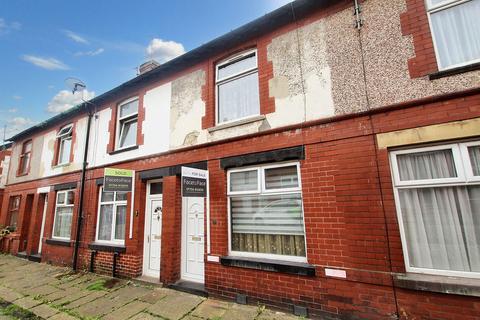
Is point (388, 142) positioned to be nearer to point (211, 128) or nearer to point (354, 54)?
point (354, 54)

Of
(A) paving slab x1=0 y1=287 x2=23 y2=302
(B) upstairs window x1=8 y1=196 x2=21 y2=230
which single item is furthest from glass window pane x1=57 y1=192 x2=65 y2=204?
(B) upstairs window x1=8 y1=196 x2=21 y2=230

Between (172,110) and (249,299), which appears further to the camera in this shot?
(172,110)

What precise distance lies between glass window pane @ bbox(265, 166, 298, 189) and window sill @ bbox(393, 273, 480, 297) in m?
2.14

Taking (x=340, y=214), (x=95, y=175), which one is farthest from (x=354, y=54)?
(x=95, y=175)

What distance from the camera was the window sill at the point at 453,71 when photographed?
338 centimetres

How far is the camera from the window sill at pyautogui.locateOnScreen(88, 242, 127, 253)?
6703 mm

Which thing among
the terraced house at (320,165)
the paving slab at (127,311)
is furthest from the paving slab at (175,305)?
the terraced house at (320,165)

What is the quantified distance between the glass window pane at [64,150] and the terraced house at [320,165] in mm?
3976

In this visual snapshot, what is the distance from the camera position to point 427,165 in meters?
3.61

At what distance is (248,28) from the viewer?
5438 millimetres

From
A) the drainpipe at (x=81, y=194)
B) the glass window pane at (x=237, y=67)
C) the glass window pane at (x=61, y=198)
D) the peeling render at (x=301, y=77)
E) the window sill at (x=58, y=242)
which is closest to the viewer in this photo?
the peeling render at (x=301, y=77)

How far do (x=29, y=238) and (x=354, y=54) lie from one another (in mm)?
13378

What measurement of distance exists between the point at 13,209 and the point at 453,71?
55.5ft

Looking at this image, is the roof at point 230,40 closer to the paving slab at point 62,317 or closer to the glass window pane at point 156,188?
the glass window pane at point 156,188
